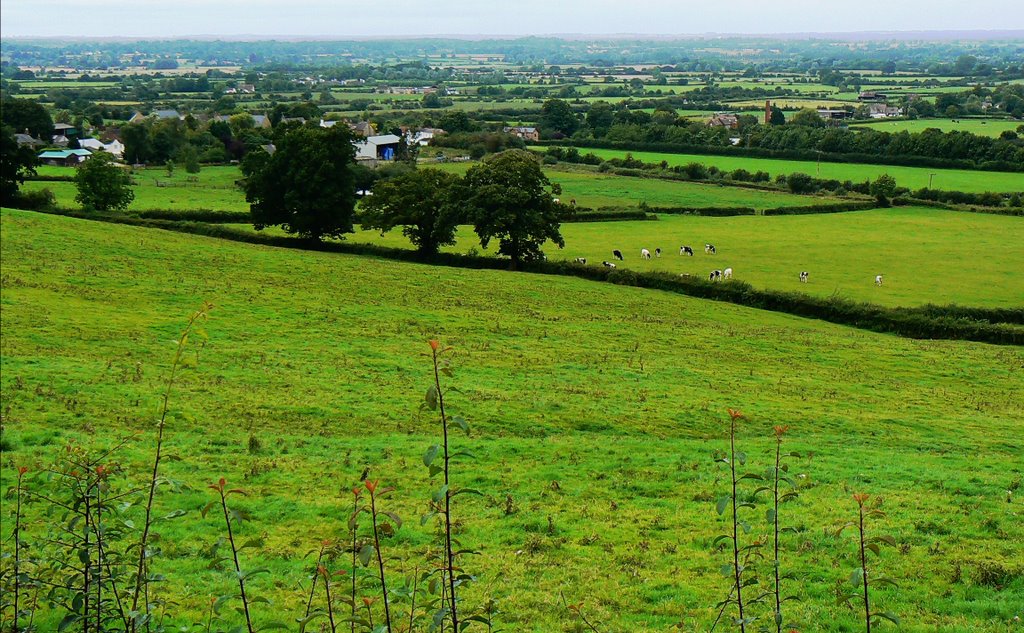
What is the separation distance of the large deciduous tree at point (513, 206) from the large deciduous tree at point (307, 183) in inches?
294

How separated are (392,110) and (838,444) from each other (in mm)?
170066

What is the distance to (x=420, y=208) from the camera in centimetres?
5444

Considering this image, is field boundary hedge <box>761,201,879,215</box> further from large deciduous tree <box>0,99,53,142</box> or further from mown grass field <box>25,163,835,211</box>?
large deciduous tree <box>0,99,53,142</box>

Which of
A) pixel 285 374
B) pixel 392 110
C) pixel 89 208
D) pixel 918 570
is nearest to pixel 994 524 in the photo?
pixel 918 570

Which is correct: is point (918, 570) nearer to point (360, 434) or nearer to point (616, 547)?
point (616, 547)

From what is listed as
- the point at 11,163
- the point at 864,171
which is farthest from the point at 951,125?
the point at 11,163

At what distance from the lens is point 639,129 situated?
13275 centimetres

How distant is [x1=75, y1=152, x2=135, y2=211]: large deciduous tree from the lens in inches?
2505

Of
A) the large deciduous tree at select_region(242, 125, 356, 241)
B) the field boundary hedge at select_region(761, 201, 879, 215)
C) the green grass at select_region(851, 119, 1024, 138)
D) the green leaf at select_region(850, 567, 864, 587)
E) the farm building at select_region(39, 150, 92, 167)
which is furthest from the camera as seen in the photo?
the green grass at select_region(851, 119, 1024, 138)

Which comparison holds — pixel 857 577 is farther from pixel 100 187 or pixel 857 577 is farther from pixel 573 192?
pixel 573 192

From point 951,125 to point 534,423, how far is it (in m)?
132

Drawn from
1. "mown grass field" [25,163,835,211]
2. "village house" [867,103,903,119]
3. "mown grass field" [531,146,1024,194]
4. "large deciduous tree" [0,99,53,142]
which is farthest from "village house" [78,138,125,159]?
"village house" [867,103,903,119]

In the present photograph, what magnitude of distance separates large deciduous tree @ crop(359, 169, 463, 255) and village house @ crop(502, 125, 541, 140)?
7574 cm

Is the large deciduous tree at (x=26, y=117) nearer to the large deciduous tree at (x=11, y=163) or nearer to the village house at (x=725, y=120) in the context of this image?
the large deciduous tree at (x=11, y=163)
